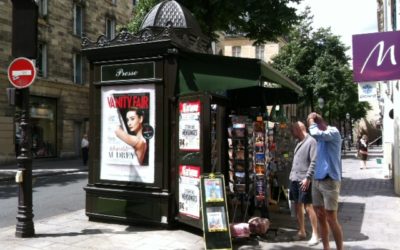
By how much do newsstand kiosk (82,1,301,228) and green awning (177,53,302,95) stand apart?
16 millimetres

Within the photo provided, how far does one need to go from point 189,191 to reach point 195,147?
28.0 inches

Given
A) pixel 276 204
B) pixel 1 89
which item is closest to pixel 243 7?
pixel 276 204

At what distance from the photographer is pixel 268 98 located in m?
10.6

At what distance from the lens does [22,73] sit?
7.92 meters

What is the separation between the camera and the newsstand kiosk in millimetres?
7586

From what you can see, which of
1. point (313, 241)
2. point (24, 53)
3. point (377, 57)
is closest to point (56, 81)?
point (24, 53)

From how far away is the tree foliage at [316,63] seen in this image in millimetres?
31422

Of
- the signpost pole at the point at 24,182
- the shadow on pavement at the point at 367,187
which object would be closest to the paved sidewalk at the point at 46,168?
the signpost pole at the point at 24,182

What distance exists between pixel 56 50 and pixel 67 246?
24.2 m

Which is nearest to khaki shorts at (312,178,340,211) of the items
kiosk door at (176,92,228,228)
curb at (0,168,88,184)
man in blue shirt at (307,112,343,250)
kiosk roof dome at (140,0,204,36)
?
man in blue shirt at (307,112,343,250)

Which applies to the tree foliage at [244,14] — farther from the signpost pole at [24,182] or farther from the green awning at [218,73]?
the signpost pole at [24,182]

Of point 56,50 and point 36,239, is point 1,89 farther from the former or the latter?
point 36,239

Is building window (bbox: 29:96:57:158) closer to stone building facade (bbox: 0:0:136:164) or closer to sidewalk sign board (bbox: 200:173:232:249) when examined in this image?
stone building facade (bbox: 0:0:136:164)

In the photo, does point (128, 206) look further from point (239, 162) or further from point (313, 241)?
point (313, 241)
